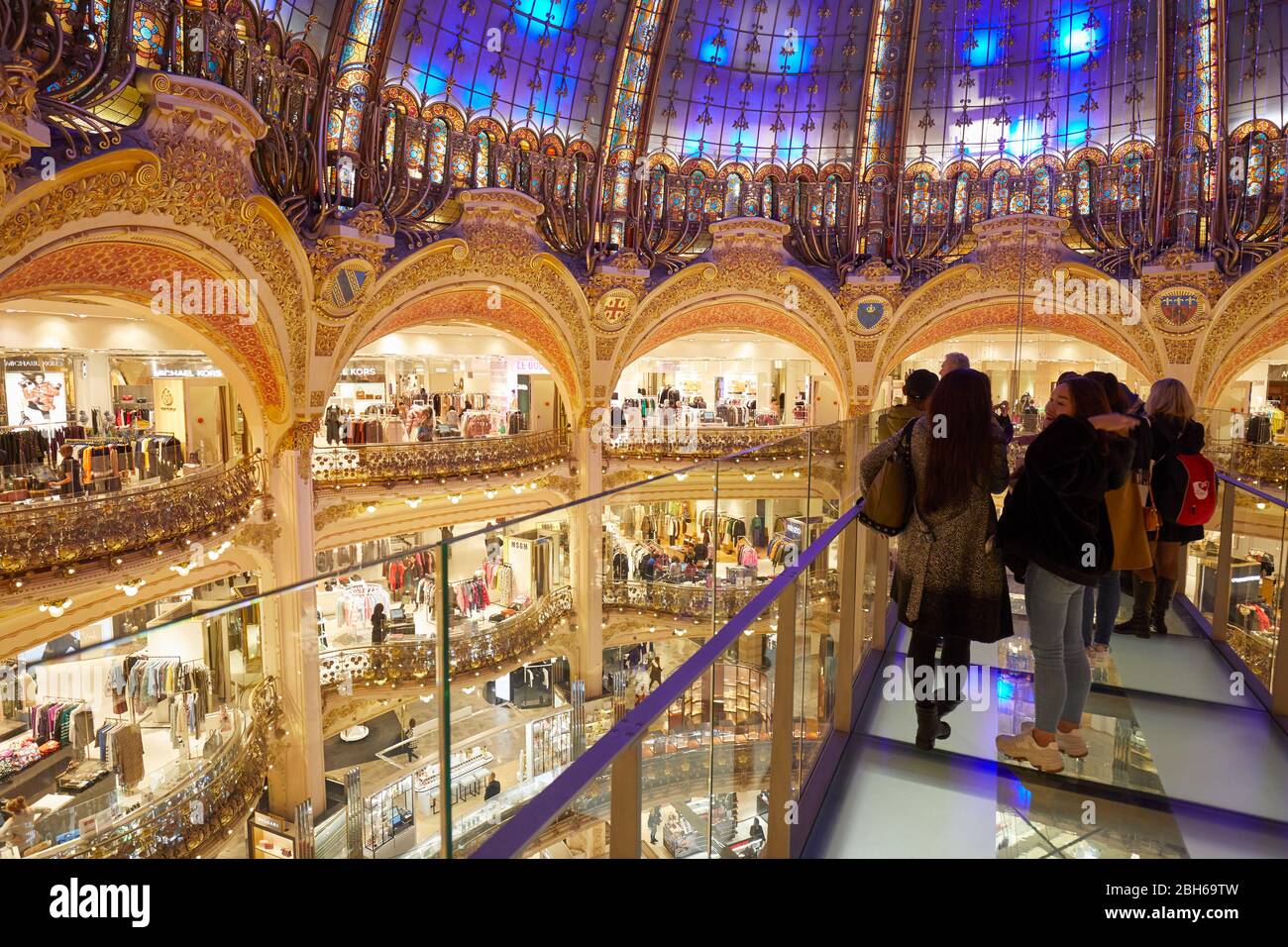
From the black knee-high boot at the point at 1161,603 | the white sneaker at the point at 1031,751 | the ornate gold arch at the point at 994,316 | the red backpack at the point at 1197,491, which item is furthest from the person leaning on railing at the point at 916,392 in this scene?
the ornate gold arch at the point at 994,316

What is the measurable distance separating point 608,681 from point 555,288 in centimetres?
931

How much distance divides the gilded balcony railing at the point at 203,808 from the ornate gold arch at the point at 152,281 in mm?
4645

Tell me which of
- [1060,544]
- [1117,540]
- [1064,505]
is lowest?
[1117,540]

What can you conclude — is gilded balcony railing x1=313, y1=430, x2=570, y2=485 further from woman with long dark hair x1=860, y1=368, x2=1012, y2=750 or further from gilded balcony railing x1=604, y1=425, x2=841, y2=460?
woman with long dark hair x1=860, y1=368, x2=1012, y2=750

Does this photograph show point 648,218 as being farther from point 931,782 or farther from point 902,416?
point 931,782

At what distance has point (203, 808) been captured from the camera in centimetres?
1044

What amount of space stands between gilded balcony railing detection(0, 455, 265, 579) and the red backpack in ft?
35.4

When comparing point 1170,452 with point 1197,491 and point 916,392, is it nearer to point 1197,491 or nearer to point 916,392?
point 1197,491

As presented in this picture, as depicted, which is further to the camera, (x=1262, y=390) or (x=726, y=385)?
(x=726, y=385)

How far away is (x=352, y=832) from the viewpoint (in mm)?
13523

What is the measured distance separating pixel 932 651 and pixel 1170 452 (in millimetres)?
2261

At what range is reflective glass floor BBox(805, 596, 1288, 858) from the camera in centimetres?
275

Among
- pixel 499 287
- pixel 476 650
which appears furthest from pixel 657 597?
pixel 499 287

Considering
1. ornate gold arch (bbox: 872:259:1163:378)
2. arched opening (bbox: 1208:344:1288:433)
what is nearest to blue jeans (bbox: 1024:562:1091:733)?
ornate gold arch (bbox: 872:259:1163:378)
